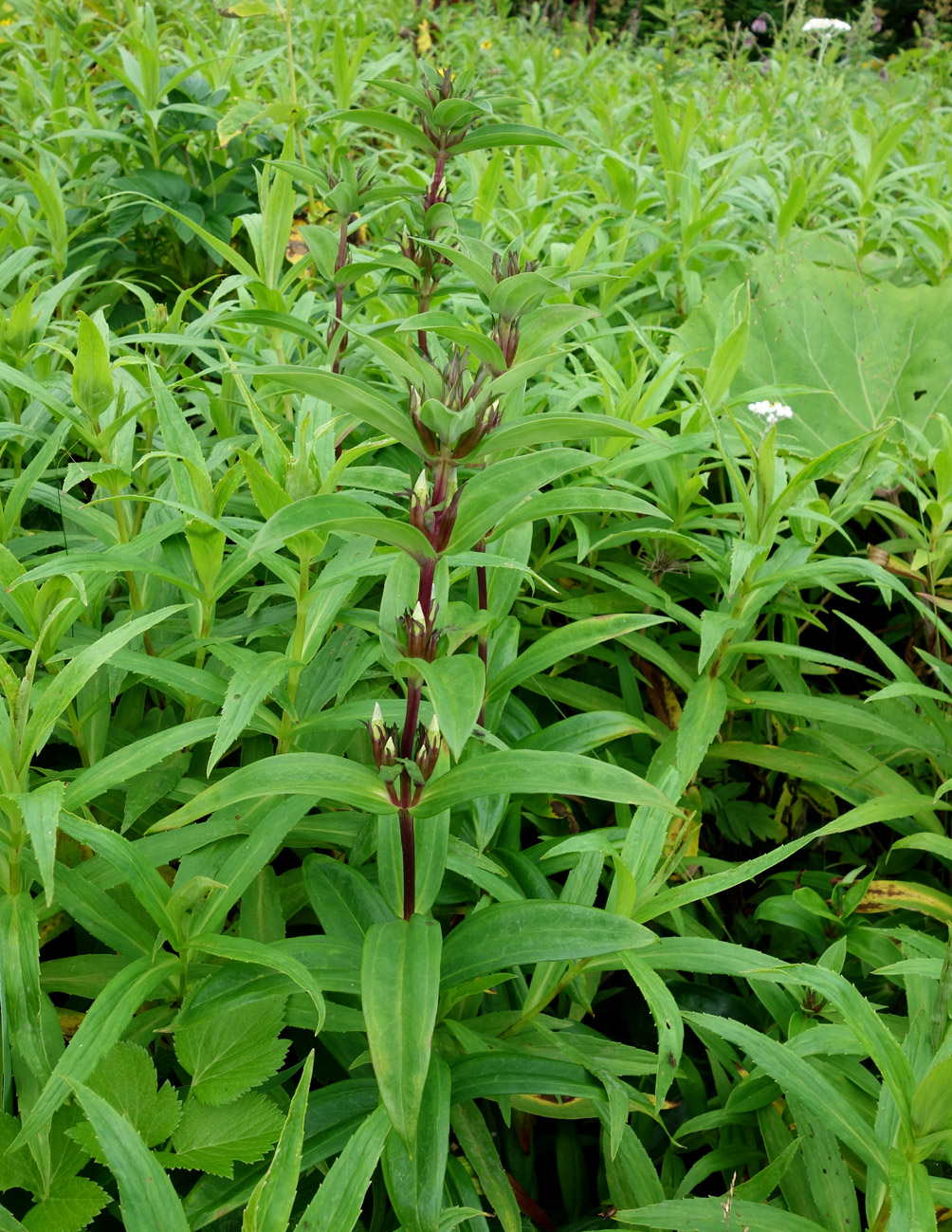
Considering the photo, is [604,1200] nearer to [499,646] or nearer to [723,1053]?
[723,1053]

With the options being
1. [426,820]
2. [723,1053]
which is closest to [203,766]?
[426,820]

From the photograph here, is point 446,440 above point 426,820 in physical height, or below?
above

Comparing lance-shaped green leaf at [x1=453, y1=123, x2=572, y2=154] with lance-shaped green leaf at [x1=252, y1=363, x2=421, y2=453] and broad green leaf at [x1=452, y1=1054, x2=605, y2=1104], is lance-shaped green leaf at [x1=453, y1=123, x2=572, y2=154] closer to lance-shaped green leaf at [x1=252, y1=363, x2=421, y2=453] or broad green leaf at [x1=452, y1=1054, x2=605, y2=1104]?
lance-shaped green leaf at [x1=252, y1=363, x2=421, y2=453]

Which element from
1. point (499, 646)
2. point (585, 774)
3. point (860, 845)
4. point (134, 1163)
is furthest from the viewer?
point (860, 845)

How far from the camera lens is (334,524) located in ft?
2.59

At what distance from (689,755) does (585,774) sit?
54 cm

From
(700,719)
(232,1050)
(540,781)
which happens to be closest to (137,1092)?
(232,1050)

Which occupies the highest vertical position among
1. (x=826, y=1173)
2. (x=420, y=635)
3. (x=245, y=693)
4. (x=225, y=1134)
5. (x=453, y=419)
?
(x=453, y=419)

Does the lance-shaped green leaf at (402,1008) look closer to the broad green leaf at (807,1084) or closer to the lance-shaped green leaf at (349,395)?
the broad green leaf at (807,1084)

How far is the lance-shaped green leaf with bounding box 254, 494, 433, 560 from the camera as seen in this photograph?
80 centimetres

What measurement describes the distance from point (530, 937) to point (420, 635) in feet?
1.15

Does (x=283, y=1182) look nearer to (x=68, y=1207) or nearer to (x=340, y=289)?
(x=68, y=1207)

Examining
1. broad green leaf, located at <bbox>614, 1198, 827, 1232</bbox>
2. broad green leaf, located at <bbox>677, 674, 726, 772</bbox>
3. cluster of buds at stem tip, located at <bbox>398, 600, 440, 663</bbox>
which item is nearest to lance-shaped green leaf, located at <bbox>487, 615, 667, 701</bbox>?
broad green leaf, located at <bbox>677, 674, 726, 772</bbox>

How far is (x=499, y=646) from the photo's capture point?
1.47 m
